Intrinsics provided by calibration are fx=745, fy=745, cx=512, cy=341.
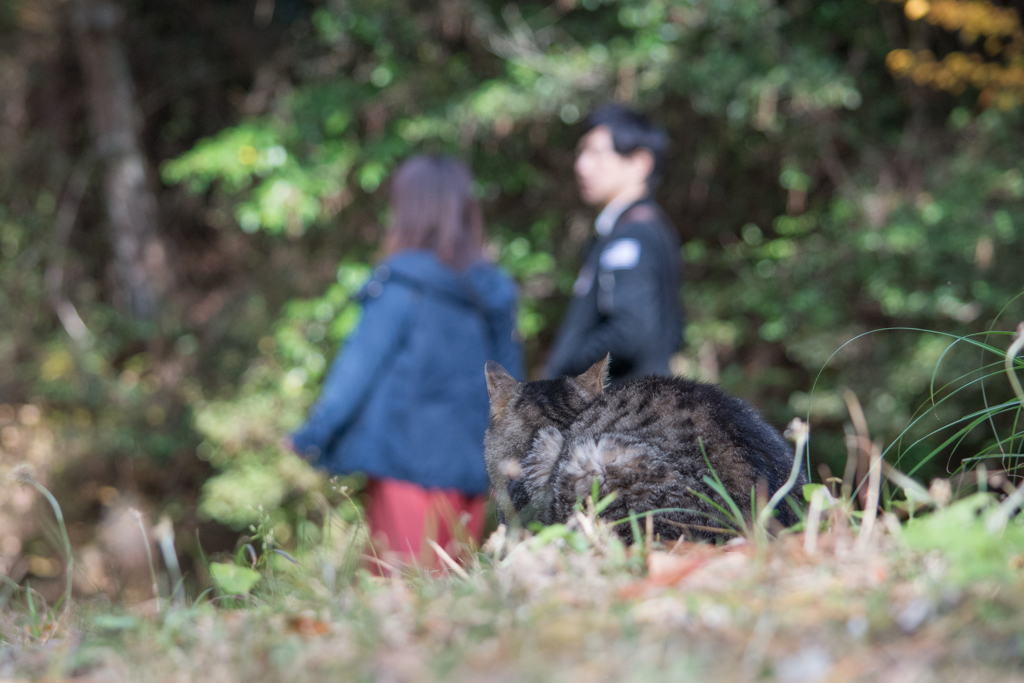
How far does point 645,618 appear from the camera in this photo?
1.02m

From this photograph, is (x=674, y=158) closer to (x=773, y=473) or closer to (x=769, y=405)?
(x=769, y=405)

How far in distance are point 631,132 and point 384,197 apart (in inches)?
163

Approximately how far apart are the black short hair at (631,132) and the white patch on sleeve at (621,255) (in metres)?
0.50

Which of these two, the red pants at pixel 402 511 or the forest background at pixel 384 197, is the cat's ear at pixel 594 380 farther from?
the forest background at pixel 384 197

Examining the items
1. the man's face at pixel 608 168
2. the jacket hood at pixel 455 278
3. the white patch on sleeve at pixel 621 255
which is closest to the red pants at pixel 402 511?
the jacket hood at pixel 455 278

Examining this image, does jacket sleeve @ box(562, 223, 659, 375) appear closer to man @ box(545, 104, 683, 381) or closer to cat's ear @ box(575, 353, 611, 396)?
man @ box(545, 104, 683, 381)

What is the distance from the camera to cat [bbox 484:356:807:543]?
61.1 inches

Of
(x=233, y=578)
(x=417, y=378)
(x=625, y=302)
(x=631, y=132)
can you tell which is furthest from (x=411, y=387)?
(x=233, y=578)

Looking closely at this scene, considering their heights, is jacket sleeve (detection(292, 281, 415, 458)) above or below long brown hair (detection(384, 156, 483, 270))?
below

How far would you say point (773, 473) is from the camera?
1.64 metres

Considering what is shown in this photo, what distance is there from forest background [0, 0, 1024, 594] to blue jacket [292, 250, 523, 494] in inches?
80.7

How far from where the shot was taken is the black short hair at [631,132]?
3.38 meters

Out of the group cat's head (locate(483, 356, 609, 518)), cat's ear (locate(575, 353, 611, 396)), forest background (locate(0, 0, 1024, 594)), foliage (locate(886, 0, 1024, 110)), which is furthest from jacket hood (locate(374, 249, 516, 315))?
foliage (locate(886, 0, 1024, 110))

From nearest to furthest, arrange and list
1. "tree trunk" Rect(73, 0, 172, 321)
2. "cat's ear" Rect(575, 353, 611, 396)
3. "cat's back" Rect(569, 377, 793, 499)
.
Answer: "cat's back" Rect(569, 377, 793, 499) < "cat's ear" Rect(575, 353, 611, 396) < "tree trunk" Rect(73, 0, 172, 321)
